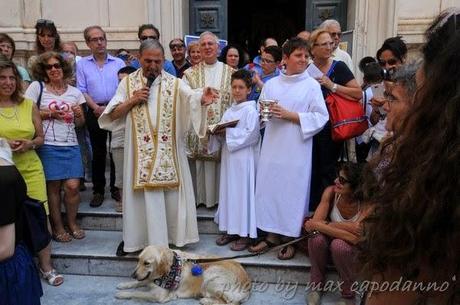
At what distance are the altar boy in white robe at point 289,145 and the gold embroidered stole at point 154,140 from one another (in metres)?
0.87

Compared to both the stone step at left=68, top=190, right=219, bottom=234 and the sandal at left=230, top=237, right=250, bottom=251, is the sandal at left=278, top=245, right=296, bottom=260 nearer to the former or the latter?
the sandal at left=230, top=237, right=250, bottom=251

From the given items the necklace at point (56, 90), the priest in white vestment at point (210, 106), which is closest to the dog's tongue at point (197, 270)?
the priest in white vestment at point (210, 106)

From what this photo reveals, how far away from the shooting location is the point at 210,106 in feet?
15.0

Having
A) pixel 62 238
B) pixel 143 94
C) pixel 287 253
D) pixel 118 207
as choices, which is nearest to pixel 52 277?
pixel 62 238

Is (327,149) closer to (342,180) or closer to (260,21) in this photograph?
(342,180)

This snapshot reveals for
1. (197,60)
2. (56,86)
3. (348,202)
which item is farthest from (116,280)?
(197,60)

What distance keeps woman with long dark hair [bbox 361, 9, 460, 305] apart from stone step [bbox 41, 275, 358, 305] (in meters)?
2.82

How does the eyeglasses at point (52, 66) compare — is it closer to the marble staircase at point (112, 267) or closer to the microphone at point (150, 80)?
the microphone at point (150, 80)

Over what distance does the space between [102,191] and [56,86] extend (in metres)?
1.37

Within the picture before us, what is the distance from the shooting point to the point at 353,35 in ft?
21.5

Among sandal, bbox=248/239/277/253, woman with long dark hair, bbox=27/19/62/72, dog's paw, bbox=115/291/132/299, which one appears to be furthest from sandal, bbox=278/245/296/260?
woman with long dark hair, bbox=27/19/62/72

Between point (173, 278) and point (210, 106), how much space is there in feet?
6.12

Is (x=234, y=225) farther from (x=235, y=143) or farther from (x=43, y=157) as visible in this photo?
(x=43, y=157)

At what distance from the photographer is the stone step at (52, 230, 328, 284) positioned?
3902 millimetres
